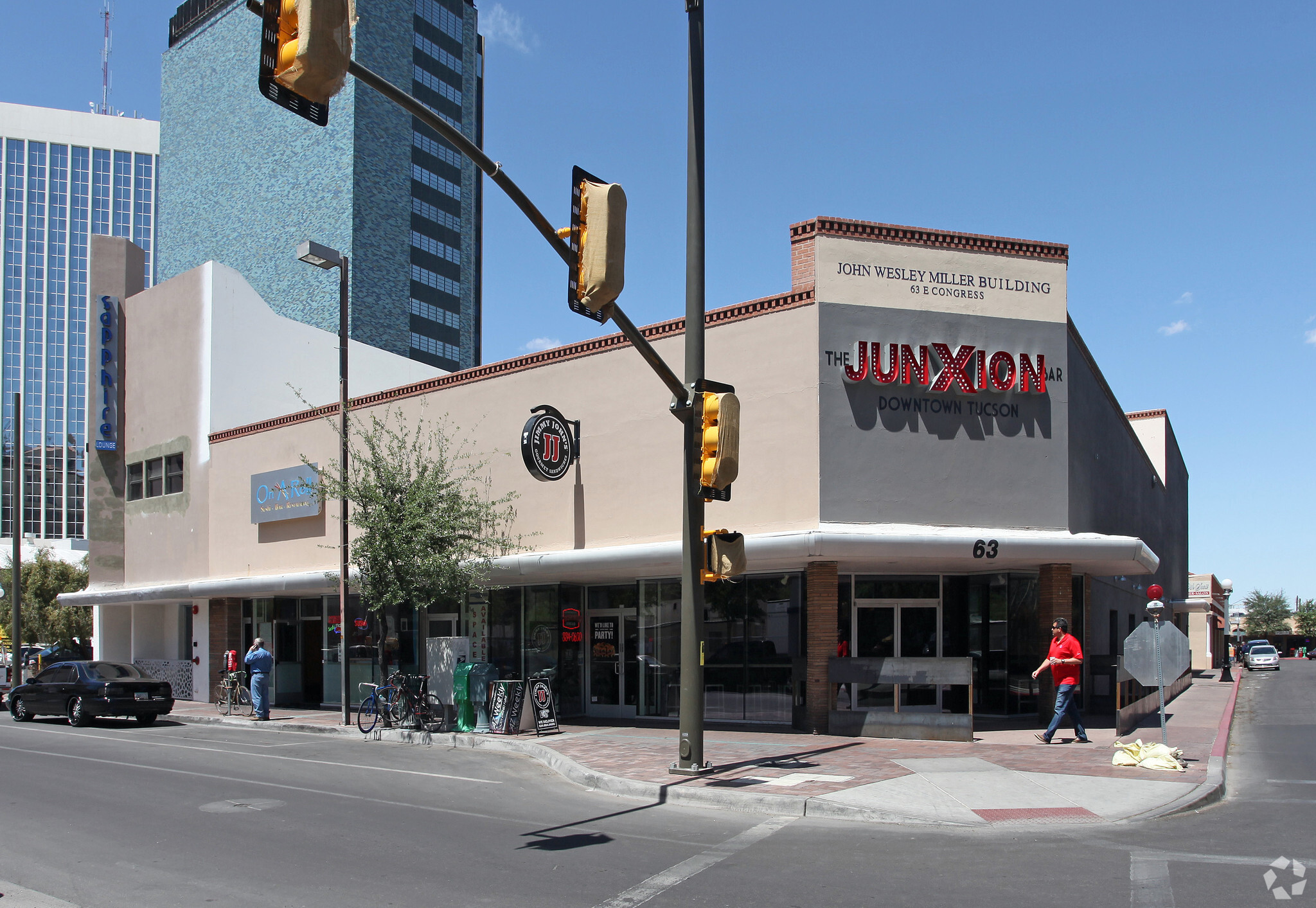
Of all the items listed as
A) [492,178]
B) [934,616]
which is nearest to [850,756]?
[934,616]

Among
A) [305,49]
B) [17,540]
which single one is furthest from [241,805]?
[17,540]

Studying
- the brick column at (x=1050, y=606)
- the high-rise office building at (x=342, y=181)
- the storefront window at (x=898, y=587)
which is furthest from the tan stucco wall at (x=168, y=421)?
the high-rise office building at (x=342, y=181)

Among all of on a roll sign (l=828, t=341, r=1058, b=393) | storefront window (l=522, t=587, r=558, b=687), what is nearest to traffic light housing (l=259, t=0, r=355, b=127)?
on a roll sign (l=828, t=341, r=1058, b=393)

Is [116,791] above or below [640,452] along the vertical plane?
below

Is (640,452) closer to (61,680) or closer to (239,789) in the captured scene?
(239,789)

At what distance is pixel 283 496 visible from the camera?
25.2 m

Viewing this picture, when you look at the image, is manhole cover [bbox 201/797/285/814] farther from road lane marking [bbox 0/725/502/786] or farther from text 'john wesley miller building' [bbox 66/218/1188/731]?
text 'john wesley miller building' [bbox 66/218/1188/731]

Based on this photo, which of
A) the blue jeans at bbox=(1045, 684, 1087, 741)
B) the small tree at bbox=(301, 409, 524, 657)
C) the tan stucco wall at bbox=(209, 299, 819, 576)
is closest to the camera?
the blue jeans at bbox=(1045, 684, 1087, 741)

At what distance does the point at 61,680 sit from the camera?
22.2 m

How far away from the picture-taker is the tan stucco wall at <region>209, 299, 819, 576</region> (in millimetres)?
16922

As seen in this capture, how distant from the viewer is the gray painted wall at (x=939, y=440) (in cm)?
1672

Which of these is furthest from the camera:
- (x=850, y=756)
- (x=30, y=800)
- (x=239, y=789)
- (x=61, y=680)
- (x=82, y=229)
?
(x=82, y=229)

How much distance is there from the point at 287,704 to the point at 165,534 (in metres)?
6.76

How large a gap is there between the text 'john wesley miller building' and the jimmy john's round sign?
16.7 inches
